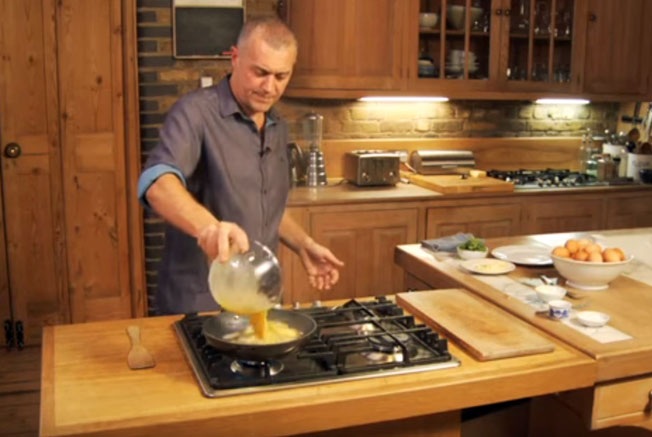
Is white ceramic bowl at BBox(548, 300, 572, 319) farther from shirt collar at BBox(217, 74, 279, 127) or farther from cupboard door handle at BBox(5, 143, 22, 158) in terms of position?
cupboard door handle at BBox(5, 143, 22, 158)

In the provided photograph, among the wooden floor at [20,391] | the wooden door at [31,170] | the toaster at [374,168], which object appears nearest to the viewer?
the wooden floor at [20,391]

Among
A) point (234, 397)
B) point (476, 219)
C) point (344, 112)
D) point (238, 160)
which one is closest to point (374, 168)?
point (344, 112)

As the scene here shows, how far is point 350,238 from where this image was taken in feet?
12.8

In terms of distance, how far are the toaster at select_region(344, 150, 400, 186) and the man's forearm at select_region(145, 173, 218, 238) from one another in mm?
2283

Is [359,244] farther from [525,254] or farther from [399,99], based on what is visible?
[525,254]

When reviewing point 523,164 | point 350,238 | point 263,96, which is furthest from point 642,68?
point 263,96

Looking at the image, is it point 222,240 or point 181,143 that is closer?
point 222,240

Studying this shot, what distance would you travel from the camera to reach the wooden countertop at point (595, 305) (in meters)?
1.71

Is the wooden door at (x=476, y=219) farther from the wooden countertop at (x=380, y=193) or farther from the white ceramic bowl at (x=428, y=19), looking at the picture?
the white ceramic bowl at (x=428, y=19)

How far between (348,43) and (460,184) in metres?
0.99

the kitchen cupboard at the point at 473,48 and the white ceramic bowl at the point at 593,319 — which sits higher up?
the kitchen cupboard at the point at 473,48

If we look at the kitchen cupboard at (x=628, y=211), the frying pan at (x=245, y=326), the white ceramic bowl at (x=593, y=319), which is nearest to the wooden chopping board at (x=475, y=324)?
the white ceramic bowl at (x=593, y=319)

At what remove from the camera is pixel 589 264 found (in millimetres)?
2121

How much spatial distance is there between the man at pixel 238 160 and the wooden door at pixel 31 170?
1.82 meters
